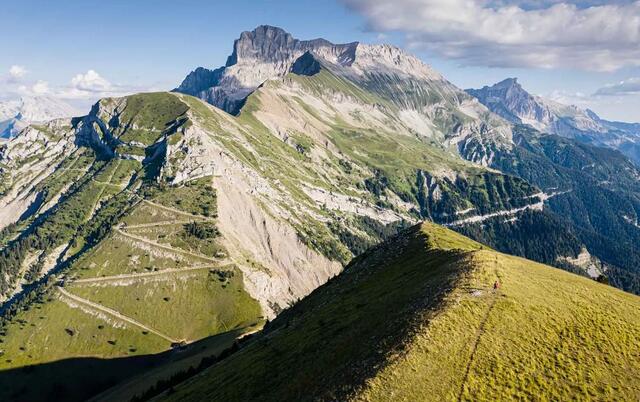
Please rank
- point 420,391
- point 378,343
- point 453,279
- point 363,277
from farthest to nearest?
point 363,277, point 453,279, point 378,343, point 420,391

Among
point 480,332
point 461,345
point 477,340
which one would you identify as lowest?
point 461,345

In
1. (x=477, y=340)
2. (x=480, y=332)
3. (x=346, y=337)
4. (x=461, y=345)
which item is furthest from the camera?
(x=346, y=337)

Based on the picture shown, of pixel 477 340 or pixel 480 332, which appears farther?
pixel 480 332

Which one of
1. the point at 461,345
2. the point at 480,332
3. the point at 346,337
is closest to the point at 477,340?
the point at 480,332

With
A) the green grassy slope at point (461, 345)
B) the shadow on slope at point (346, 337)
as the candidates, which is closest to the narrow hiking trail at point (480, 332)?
the green grassy slope at point (461, 345)

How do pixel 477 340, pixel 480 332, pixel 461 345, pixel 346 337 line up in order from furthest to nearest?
pixel 346 337
pixel 480 332
pixel 477 340
pixel 461 345

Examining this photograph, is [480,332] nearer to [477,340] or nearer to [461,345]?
[477,340]

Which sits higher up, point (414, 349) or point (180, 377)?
point (414, 349)

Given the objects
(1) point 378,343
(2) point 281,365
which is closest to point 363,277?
(2) point 281,365

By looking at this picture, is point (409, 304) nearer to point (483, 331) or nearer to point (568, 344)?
point (483, 331)
